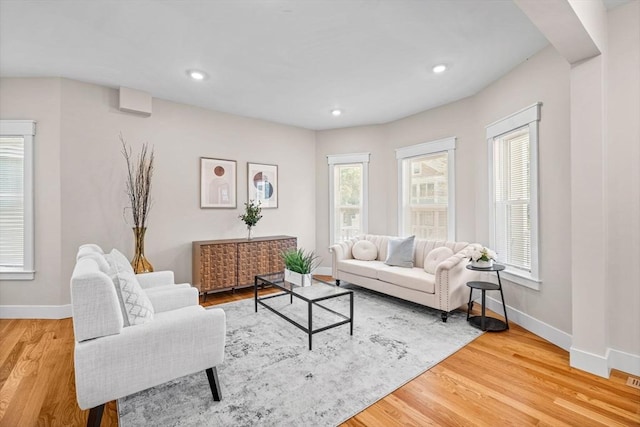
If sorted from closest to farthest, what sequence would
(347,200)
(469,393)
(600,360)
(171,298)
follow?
1. (469,393)
2. (600,360)
3. (171,298)
4. (347,200)

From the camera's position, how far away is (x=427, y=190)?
4.78m

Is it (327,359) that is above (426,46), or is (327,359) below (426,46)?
below

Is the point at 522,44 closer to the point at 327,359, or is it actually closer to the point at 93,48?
the point at 327,359

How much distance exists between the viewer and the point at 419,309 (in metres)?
3.77

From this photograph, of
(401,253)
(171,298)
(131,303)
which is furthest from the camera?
(401,253)

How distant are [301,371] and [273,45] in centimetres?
284

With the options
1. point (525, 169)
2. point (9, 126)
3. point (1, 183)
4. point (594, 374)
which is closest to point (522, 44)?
point (525, 169)

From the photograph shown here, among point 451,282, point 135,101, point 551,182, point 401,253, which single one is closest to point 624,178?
point 551,182

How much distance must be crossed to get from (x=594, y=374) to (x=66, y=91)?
19.2 feet

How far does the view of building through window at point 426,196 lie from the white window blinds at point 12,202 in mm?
5137

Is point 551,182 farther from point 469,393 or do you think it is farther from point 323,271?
point 323,271

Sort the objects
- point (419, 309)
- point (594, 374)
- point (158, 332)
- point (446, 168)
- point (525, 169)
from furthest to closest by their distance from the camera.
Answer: point (446, 168) < point (419, 309) < point (525, 169) < point (594, 374) < point (158, 332)

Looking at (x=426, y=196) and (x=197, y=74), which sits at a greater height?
(x=197, y=74)

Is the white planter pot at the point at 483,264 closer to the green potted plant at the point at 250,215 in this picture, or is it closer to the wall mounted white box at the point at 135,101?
the green potted plant at the point at 250,215
